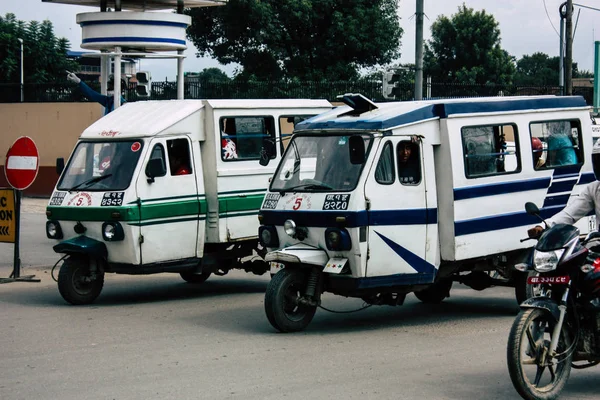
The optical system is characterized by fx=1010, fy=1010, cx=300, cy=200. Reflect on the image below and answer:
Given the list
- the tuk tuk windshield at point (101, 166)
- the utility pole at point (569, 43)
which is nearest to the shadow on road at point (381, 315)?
the tuk tuk windshield at point (101, 166)

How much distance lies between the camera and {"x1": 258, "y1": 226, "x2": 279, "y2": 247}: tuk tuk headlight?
37.2ft

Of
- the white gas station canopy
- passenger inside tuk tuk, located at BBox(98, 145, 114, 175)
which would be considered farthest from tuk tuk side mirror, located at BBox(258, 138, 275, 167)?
the white gas station canopy

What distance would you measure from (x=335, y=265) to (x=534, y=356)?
145 inches

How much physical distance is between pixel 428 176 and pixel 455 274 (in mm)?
1501

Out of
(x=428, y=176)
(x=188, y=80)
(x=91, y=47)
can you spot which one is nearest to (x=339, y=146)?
(x=428, y=176)

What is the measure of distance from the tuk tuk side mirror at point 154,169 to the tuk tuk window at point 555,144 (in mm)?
4653

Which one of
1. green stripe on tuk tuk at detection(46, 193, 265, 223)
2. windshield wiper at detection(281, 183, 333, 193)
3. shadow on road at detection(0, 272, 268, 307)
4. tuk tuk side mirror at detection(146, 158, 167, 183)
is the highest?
tuk tuk side mirror at detection(146, 158, 167, 183)

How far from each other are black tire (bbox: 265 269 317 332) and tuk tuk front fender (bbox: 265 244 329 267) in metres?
0.17

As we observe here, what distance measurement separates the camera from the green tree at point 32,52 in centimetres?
5728

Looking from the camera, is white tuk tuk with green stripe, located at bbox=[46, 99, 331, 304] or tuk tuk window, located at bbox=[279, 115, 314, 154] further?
tuk tuk window, located at bbox=[279, 115, 314, 154]

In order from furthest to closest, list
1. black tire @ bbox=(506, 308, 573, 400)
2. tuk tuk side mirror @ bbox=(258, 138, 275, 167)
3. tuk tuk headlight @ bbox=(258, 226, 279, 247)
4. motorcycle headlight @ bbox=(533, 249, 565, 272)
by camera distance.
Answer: tuk tuk side mirror @ bbox=(258, 138, 275, 167), tuk tuk headlight @ bbox=(258, 226, 279, 247), motorcycle headlight @ bbox=(533, 249, 565, 272), black tire @ bbox=(506, 308, 573, 400)

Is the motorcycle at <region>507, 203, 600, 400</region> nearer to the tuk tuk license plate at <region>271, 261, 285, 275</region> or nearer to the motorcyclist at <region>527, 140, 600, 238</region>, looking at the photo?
the motorcyclist at <region>527, 140, 600, 238</region>

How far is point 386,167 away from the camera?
10922 mm

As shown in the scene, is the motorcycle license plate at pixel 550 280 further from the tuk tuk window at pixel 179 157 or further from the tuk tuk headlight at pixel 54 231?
the tuk tuk headlight at pixel 54 231
